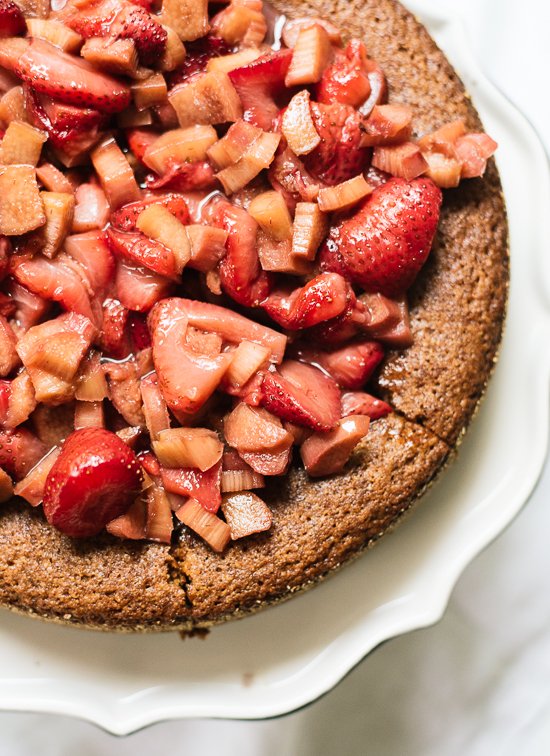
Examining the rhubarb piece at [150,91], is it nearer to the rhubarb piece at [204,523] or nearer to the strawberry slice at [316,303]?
the strawberry slice at [316,303]

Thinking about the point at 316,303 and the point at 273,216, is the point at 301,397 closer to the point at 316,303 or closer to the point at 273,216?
the point at 316,303

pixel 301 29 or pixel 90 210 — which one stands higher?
pixel 301 29

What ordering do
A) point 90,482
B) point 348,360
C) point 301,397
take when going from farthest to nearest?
point 348,360 < point 301,397 < point 90,482

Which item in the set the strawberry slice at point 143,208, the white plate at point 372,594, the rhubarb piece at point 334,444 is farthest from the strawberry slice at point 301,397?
the white plate at point 372,594

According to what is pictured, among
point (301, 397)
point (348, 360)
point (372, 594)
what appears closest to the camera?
point (301, 397)

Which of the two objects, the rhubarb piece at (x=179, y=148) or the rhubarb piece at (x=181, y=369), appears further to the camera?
the rhubarb piece at (x=179, y=148)

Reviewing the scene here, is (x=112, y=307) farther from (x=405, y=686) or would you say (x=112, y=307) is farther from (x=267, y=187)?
(x=405, y=686)

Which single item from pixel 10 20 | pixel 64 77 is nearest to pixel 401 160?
pixel 64 77
